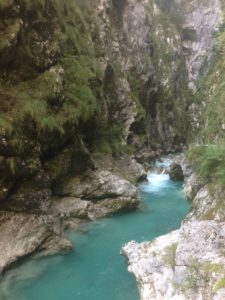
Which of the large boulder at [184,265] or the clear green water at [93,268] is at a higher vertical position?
the large boulder at [184,265]

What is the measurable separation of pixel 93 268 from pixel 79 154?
6.74m

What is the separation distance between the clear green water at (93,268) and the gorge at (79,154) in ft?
1.75

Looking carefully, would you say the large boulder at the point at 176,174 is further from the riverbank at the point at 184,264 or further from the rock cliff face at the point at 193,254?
the riverbank at the point at 184,264

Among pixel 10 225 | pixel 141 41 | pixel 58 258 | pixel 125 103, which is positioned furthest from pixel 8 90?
pixel 141 41

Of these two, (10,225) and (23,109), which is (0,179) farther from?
(23,109)

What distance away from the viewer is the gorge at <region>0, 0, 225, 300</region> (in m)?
9.64

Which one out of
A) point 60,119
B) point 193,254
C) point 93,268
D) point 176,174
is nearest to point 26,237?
point 93,268

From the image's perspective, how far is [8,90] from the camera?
14398 mm

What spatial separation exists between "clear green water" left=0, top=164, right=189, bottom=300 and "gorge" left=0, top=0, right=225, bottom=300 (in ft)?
1.75

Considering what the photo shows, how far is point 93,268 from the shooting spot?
11.9 meters

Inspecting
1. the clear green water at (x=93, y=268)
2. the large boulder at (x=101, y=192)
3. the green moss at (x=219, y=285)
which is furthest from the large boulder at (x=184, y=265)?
the large boulder at (x=101, y=192)

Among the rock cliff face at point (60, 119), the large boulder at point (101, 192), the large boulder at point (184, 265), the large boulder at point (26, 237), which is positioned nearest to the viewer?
the large boulder at point (184, 265)

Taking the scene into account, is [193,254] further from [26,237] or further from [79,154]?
[79,154]

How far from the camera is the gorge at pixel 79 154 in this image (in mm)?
9641
